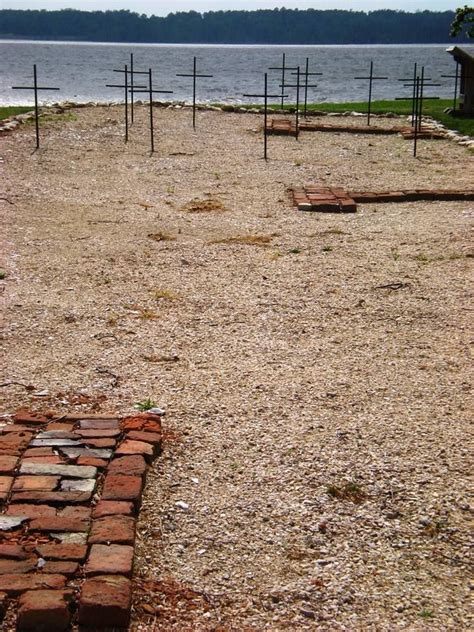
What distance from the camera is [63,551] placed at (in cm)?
448

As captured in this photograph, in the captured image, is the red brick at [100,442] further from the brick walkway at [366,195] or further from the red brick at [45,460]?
the brick walkway at [366,195]

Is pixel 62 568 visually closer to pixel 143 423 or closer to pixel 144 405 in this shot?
pixel 143 423

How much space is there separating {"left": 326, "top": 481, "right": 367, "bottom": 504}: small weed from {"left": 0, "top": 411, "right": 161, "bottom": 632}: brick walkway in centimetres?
111

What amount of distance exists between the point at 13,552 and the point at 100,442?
1.29 m

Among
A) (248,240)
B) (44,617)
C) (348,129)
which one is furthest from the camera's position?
(348,129)

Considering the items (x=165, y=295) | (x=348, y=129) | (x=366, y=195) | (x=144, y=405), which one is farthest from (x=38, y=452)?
(x=348, y=129)

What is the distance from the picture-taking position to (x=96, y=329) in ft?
26.3

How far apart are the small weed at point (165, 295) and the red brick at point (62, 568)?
4806 mm

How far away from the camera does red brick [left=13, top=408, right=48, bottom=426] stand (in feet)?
19.6

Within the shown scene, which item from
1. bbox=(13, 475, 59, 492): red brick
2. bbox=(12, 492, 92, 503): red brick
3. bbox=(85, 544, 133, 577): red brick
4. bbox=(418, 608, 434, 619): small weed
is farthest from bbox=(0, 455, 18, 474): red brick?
bbox=(418, 608, 434, 619): small weed

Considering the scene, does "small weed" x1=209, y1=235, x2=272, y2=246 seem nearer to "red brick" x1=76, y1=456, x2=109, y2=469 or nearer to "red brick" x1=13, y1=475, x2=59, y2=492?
"red brick" x1=76, y1=456, x2=109, y2=469

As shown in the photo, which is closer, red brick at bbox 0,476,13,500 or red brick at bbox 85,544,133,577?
red brick at bbox 85,544,133,577

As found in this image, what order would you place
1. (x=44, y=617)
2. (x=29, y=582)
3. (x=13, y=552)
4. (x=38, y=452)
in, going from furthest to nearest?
(x=38, y=452)
(x=13, y=552)
(x=29, y=582)
(x=44, y=617)

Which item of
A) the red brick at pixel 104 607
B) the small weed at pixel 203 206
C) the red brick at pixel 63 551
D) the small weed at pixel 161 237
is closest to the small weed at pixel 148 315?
the small weed at pixel 161 237
